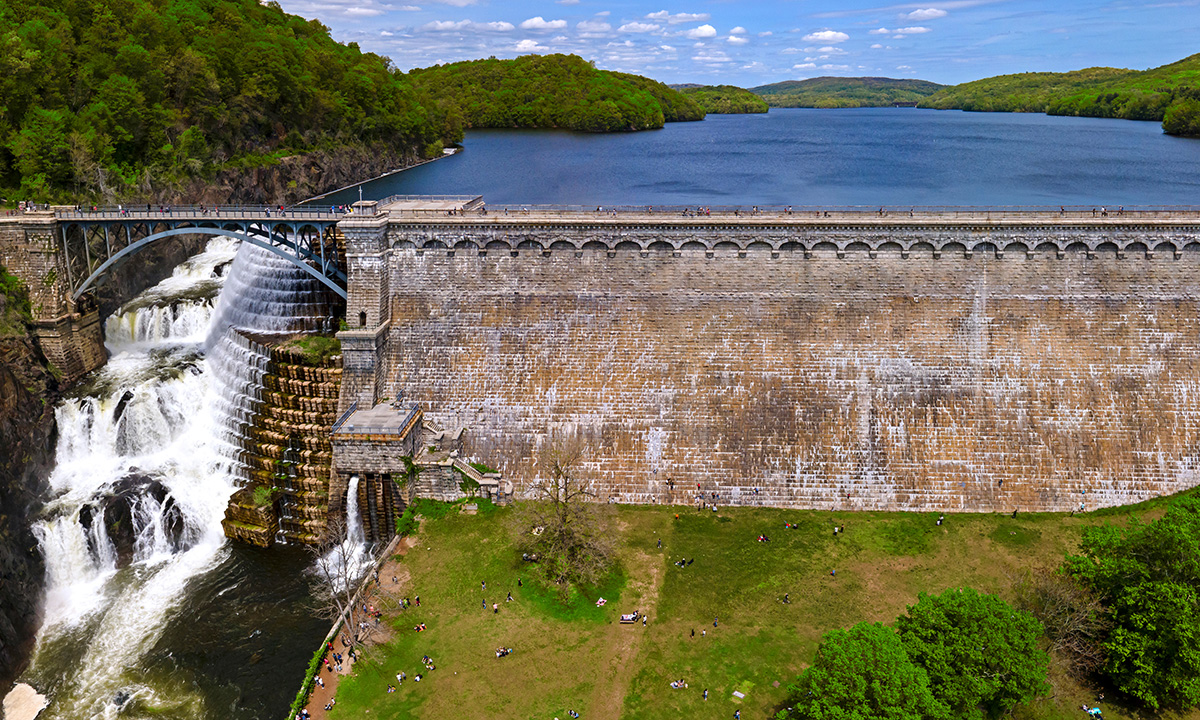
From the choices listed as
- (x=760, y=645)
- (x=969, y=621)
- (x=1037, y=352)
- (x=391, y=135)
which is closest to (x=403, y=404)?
(x=760, y=645)

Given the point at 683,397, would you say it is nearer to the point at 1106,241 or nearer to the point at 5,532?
the point at 1106,241

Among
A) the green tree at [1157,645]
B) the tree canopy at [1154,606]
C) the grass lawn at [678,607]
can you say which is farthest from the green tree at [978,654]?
the tree canopy at [1154,606]

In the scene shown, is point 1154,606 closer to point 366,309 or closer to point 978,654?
point 978,654

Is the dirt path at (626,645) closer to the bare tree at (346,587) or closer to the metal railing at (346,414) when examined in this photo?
the bare tree at (346,587)

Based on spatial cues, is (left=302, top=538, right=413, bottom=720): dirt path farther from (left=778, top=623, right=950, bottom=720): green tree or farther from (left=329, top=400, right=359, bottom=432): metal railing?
(left=778, top=623, right=950, bottom=720): green tree

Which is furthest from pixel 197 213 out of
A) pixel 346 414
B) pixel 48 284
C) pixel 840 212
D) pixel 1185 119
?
pixel 1185 119
